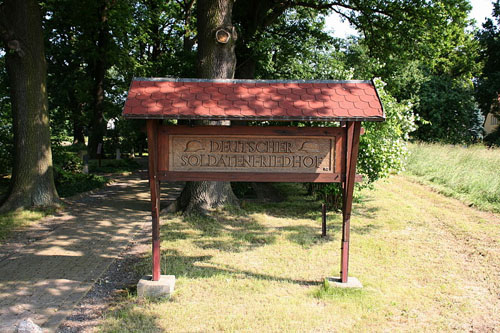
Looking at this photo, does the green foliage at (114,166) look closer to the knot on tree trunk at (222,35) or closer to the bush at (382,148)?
the knot on tree trunk at (222,35)

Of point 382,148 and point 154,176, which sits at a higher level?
point 382,148

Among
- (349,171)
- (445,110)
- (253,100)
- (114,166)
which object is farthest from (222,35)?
(445,110)

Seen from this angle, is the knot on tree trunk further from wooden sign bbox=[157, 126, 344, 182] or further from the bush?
wooden sign bbox=[157, 126, 344, 182]

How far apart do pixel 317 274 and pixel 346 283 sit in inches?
23.7

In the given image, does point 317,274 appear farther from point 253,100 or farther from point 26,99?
point 26,99

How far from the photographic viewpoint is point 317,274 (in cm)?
572

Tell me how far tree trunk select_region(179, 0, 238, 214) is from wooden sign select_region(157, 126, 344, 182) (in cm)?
436

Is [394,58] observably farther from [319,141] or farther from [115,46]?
[115,46]

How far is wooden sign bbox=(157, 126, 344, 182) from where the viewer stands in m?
4.99

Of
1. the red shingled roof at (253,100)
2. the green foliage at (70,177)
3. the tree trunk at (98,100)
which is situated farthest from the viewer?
the tree trunk at (98,100)

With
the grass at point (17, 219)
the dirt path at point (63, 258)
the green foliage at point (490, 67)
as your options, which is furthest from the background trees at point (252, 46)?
the green foliage at point (490, 67)

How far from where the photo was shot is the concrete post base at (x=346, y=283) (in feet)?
16.8

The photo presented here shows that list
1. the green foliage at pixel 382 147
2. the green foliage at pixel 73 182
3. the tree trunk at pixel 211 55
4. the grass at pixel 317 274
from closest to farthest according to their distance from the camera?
the grass at pixel 317 274
the green foliage at pixel 382 147
the tree trunk at pixel 211 55
the green foliage at pixel 73 182

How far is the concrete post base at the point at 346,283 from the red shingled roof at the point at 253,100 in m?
2.18
